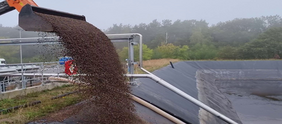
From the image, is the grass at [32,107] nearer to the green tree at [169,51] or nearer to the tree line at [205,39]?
the tree line at [205,39]

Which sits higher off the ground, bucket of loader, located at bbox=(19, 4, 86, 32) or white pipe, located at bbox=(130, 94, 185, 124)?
bucket of loader, located at bbox=(19, 4, 86, 32)

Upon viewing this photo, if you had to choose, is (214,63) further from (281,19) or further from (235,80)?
(281,19)

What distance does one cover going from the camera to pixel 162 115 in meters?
4.56

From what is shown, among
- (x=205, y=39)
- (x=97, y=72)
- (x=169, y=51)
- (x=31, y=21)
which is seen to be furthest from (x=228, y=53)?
(x=31, y=21)

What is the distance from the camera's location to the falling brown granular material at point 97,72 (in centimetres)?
318

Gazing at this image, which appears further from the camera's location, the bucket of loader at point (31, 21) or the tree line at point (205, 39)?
the tree line at point (205, 39)

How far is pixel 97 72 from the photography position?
3303 millimetres

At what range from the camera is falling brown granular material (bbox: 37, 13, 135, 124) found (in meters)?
3.18

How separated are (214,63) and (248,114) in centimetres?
1405

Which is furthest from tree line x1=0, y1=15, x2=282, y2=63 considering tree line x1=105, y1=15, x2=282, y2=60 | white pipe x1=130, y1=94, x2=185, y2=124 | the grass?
white pipe x1=130, y1=94, x2=185, y2=124

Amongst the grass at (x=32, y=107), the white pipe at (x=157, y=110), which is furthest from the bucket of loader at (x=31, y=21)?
the white pipe at (x=157, y=110)

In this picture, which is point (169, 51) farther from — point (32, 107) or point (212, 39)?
point (32, 107)

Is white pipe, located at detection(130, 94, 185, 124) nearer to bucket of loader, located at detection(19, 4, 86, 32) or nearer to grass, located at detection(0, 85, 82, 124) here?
Answer: grass, located at detection(0, 85, 82, 124)

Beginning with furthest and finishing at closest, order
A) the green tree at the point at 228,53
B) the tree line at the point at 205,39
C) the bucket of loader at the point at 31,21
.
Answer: the green tree at the point at 228,53 → the tree line at the point at 205,39 → the bucket of loader at the point at 31,21
